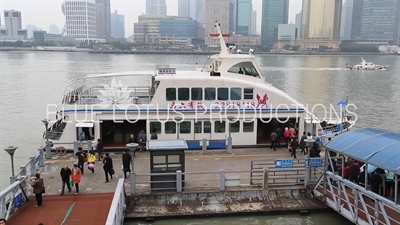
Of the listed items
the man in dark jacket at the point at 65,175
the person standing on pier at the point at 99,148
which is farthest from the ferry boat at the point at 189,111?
the man in dark jacket at the point at 65,175

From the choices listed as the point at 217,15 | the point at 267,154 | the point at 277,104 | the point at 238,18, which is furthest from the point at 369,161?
the point at 238,18

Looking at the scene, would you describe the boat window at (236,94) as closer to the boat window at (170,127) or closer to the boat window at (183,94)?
the boat window at (183,94)

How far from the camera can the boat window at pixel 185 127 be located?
1950 cm

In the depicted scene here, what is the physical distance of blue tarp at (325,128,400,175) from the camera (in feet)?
35.9

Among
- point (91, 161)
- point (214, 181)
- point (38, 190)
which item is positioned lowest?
point (214, 181)

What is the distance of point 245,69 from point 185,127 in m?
5.09

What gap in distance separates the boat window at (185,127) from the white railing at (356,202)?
24.1 ft

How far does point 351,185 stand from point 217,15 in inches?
4714

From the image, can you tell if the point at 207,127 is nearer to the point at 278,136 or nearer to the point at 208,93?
the point at 208,93

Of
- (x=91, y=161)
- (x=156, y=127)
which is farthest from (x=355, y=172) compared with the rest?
(x=156, y=127)

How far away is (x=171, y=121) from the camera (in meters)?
19.4

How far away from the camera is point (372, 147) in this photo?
11.9 meters

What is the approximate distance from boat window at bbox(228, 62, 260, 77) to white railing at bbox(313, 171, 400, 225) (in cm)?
898

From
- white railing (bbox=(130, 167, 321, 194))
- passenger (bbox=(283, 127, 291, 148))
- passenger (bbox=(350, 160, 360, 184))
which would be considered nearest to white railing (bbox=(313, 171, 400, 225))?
passenger (bbox=(350, 160, 360, 184))
